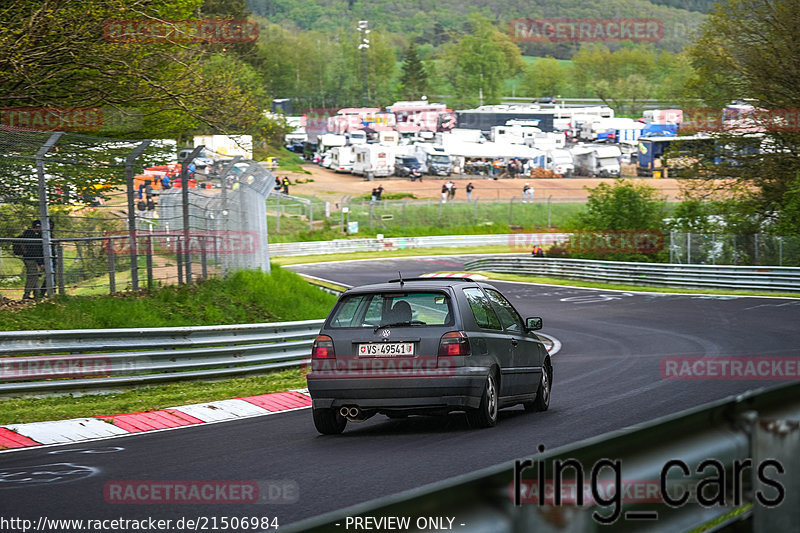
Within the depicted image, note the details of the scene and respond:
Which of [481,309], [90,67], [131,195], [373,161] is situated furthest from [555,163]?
[481,309]

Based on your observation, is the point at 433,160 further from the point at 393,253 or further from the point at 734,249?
the point at 734,249

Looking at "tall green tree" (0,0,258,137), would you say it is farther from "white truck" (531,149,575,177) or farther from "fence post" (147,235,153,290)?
"white truck" (531,149,575,177)

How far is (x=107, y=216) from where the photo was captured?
47.7 feet

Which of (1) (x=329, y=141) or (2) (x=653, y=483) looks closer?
(2) (x=653, y=483)

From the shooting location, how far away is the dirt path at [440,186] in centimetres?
7525

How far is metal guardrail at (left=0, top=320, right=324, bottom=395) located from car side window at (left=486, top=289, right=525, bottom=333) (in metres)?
4.82

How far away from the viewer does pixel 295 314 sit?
18.6m

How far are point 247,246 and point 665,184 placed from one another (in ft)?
231

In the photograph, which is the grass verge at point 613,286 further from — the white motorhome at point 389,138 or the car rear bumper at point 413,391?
the white motorhome at point 389,138

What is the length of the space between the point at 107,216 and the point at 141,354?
A: 2.52 metres

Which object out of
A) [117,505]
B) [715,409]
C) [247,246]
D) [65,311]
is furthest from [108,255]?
[715,409]

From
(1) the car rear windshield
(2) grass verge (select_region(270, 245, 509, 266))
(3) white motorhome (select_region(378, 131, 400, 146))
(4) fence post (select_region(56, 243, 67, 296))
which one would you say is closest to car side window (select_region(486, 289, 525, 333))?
(1) the car rear windshield

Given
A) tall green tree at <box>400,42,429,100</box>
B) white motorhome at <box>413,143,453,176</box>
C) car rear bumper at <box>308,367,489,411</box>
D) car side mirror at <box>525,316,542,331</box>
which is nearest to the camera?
car rear bumper at <box>308,367,489,411</box>

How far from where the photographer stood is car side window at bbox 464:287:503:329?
982 cm
